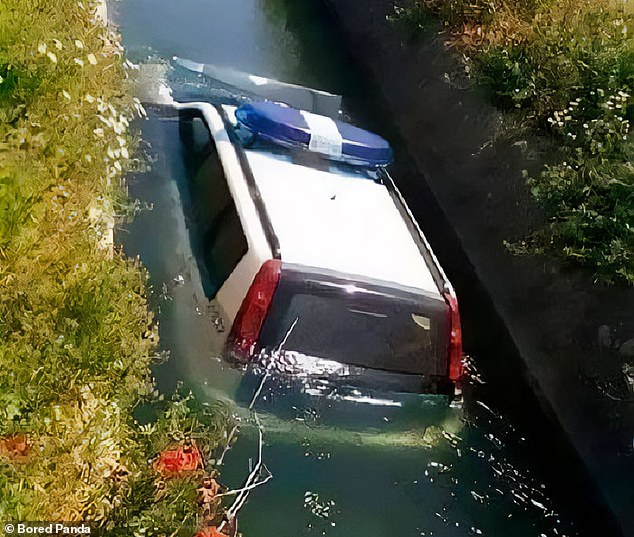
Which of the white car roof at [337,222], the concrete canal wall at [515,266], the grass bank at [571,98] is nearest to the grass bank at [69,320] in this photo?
the white car roof at [337,222]

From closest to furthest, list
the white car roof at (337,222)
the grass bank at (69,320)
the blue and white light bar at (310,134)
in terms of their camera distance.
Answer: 1. the grass bank at (69,320)
2. the white car roof at (337,222)
3. the blue and white light bar at (310,134)

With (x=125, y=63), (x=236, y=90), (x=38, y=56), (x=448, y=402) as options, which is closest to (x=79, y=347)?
(x=38, y=56)

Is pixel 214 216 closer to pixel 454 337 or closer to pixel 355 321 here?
pixel 355 321

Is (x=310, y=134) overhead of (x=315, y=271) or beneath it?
overhead

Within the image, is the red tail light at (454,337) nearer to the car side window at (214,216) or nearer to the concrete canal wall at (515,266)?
the concrete canal wall at (515,266)

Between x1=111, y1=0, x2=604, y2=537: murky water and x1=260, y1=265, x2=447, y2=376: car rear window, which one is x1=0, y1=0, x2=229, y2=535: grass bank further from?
x1=260, y1=265, x2=447, y2=376: car rear window

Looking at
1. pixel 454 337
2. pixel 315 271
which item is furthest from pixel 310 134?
pixel 454 337

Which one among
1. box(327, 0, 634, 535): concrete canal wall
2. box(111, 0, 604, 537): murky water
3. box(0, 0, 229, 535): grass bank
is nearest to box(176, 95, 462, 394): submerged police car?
box(111, 0, 604, 537): murky water
